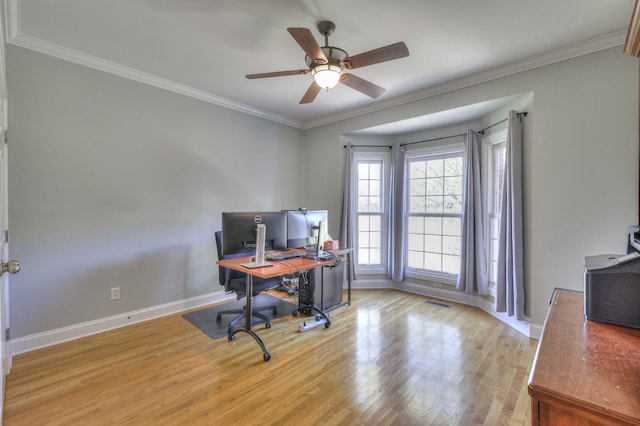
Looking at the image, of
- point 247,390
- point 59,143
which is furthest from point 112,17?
point 247,390

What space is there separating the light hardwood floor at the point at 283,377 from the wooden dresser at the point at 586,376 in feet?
3.52

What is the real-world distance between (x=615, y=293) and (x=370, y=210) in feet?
11.7

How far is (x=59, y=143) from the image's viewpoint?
263 centimetres

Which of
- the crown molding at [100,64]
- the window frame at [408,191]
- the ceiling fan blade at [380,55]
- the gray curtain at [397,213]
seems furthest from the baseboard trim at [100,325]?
the ceiling fan blade at [380,55]

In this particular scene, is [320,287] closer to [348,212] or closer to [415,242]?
[348,212]

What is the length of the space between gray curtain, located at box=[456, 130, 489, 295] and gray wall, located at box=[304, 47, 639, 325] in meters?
0.69

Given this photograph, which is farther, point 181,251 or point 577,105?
point 181,251

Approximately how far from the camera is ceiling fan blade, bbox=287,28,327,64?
1.78m

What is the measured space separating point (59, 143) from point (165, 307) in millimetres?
1953

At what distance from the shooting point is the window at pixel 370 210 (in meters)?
4.55

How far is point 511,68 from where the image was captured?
9.44 feet

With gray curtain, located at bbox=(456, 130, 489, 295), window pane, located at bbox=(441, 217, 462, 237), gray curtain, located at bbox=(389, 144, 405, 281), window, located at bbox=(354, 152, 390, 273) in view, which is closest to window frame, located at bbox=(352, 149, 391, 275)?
window, located at bbox=(354, 152, 390, 273)

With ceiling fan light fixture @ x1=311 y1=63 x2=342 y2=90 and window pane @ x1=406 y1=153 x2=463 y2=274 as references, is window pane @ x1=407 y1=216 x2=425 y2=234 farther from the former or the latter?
ceiling fan light fixture @ x1=311 y1=63 x2=342 y2=90

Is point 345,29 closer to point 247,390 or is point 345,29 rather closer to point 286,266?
point 286,266
